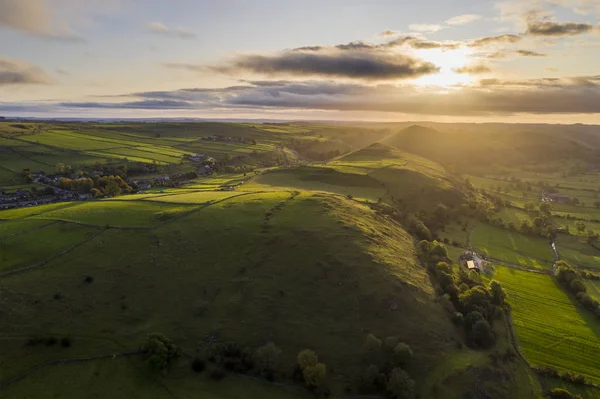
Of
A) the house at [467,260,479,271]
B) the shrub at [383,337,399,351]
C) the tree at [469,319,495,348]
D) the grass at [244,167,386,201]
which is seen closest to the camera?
the shrub at [383,337,399,351]

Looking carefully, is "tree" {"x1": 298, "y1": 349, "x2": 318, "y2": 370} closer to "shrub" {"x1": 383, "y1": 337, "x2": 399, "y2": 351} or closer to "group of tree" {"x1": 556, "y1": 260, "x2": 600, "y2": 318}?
"shrub" {"x1": 383, "y1": 337, "x2": 399, "y2": 351}

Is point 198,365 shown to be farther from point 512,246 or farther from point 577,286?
point 512,246

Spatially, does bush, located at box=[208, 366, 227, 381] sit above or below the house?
above

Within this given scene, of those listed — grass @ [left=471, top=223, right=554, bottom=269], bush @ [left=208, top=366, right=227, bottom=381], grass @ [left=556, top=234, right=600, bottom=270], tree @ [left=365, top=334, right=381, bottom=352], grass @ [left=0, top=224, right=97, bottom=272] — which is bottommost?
grass @ [left=556, top=234, right=600, bottom=270]

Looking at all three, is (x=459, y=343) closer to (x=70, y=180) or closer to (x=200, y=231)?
(x=200, y=231)

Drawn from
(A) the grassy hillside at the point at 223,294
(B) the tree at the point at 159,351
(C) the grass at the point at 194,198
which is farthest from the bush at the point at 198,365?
(C) the grass at the point at 194,198

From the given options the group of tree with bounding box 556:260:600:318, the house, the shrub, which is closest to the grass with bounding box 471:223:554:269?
the group of tree with bounding box 556:260:600:318
